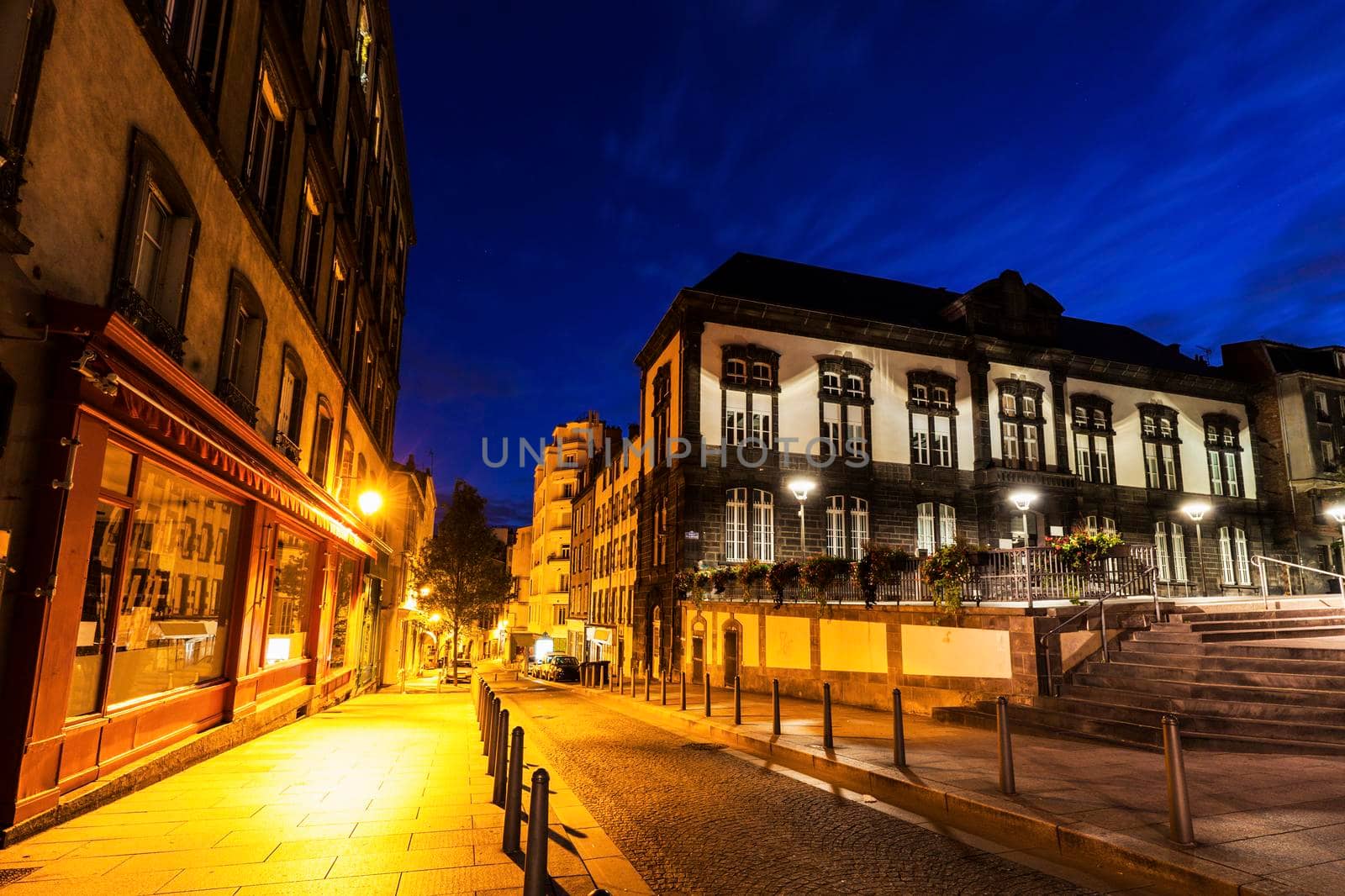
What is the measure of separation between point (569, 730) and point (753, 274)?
23.1 meters

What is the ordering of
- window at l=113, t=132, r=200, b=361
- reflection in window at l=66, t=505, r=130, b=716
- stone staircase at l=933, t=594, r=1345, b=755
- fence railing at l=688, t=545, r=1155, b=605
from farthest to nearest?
fence railing at l=688, t=545, r=1155, b=605 < stone staircase at l=933, t=594, r=1345, b=755 < window at l=113, t=132, r=200, b=361 < reflection in window at l=66, t=505, r=130, b=716

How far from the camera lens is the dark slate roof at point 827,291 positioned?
30.7m

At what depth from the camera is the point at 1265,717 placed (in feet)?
30.7

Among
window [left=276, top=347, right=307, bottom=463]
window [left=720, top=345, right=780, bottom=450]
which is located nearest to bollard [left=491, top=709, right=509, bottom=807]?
window [left=276, top=347, right=307, bottom=463]

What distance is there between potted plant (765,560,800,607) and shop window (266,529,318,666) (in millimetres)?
11283

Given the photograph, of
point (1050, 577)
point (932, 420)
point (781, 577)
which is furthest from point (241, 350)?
point (932, 420)

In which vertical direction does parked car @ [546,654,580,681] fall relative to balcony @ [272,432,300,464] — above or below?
below

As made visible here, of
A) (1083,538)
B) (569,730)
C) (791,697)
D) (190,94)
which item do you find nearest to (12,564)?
(190,94)

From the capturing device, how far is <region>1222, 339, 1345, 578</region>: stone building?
113 ft

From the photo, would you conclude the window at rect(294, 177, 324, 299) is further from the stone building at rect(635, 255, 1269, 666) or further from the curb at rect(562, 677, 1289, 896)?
the stone building at rect(635, 255, 1269, 666)

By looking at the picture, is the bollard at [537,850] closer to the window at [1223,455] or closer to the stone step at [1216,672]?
the stone step at [1216,672]

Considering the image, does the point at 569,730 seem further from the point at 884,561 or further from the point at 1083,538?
the point at 1083,538

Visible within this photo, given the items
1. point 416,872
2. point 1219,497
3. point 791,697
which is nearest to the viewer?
point 416,872

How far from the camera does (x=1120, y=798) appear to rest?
22.2ft
